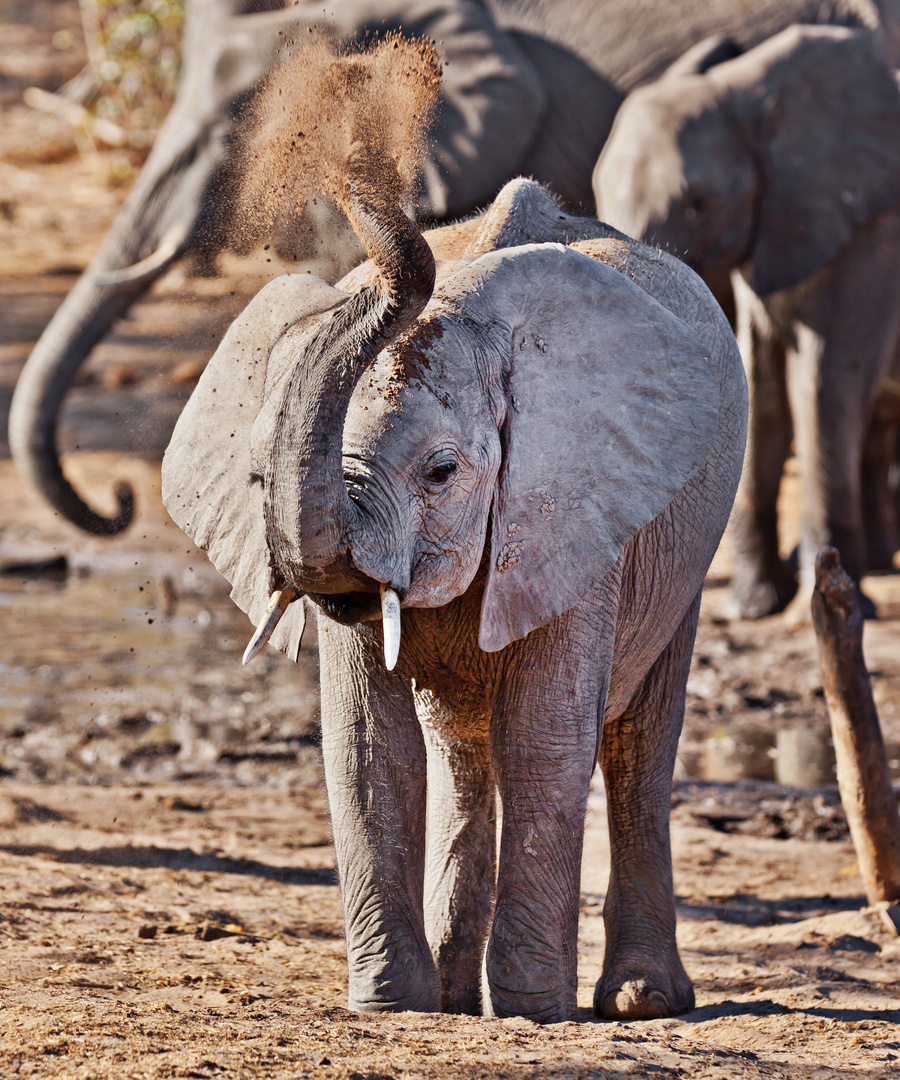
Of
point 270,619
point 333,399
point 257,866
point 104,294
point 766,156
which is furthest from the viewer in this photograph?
point 766,156

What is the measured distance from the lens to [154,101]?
18.4 meters

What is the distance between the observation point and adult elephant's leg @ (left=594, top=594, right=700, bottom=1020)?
4082 millimetres

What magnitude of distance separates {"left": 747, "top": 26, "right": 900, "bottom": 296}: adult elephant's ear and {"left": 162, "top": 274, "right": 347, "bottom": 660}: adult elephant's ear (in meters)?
5.81

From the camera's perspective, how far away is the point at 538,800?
3500 mm

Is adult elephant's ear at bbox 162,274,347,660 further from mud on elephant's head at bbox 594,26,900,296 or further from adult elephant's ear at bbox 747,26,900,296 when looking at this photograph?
adult elephant's ear at bbox 747,26,900,296

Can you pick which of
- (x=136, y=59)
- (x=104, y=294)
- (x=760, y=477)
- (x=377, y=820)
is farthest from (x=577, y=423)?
(x=136, y=59)

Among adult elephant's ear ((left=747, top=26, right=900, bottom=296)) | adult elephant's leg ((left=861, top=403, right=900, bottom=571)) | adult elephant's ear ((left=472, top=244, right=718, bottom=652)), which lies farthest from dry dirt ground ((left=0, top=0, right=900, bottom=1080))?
adult elephant's ear ((left=747, top=26, right=900, bottom=296))

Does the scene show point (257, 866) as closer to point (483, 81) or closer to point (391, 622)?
point (391, 622)

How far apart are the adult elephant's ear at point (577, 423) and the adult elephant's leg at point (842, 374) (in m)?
5.67

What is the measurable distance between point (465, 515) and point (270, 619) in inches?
17.7

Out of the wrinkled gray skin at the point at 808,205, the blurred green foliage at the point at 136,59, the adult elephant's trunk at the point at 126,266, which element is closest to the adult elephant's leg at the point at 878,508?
the wrinkled gray skin at the point at 808,205

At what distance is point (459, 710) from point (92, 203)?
16.6 m

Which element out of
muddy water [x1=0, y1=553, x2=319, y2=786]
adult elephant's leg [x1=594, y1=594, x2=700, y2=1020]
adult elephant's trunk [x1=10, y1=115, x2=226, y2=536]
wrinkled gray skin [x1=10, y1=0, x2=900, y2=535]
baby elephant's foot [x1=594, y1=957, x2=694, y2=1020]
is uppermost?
wrinkled gray skin [x1=10, y1=0, x2=900, y2=535]

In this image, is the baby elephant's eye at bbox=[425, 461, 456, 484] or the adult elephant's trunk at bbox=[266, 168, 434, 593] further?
the baby elephant's eye at bbox=[425, 461, 456, 484]
